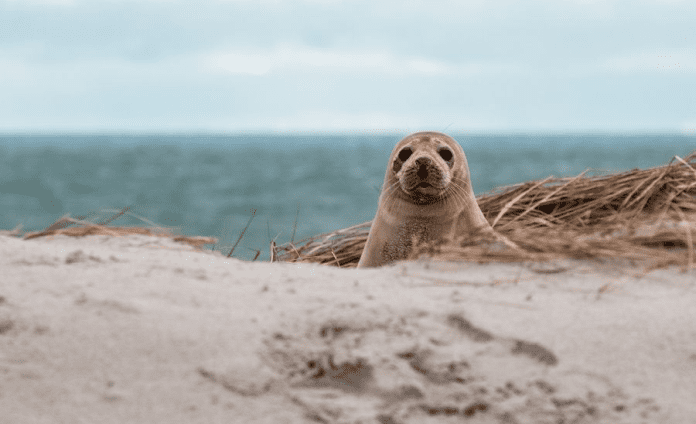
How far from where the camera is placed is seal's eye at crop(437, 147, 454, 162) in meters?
4.37

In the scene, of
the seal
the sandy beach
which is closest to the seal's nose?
the seal

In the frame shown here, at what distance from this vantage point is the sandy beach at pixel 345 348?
5.95 feet

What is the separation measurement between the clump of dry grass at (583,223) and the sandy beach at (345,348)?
0.57 feet

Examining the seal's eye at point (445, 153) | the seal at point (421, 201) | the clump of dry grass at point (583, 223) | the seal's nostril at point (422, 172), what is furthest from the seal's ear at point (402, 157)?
the clump of dry grass at point (583, 223)

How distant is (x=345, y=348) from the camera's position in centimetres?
199

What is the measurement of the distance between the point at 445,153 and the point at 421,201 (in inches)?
13.8

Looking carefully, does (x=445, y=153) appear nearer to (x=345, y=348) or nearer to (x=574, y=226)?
(x=574, y=226)

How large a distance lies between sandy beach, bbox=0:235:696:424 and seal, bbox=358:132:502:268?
1.72 metres

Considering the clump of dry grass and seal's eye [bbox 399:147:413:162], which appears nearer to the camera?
the clump of dry grass

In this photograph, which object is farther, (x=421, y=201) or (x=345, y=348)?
(x=421, y=201)

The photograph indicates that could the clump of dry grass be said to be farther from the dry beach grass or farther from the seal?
the seal

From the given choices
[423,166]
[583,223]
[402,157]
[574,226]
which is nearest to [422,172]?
[423,166]

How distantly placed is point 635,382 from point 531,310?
368mm

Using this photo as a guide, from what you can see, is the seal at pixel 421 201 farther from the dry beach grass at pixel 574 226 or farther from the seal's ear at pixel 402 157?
the dry beach grass at pixel 574 226
